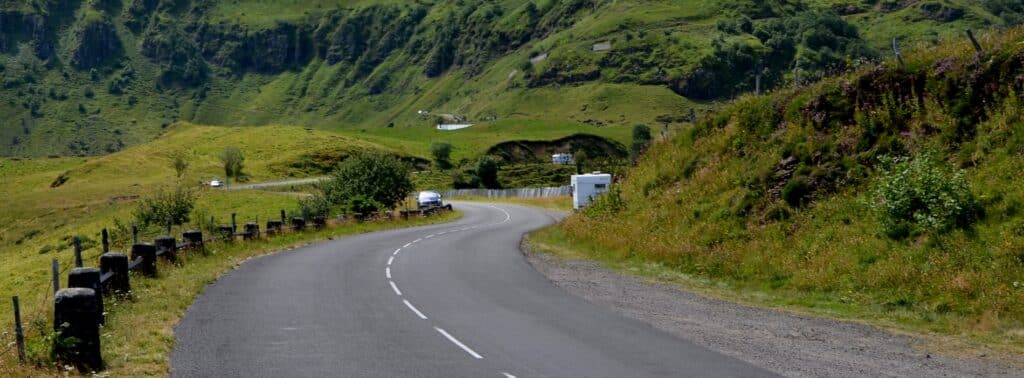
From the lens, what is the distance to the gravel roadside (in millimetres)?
11805

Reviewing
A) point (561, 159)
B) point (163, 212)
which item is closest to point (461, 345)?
point (163, 212)

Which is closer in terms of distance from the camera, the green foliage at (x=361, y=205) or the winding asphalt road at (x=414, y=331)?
the winding asphalt road at (x=414, y=331)

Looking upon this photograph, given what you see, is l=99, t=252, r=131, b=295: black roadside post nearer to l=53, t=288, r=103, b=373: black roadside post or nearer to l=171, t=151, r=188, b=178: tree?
l=53, t=288, r=103, b=373: black roadside post

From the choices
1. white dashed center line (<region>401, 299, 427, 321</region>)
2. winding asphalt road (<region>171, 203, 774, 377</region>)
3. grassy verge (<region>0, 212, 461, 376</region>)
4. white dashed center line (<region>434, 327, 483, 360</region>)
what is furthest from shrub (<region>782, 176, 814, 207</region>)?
grassy verge (<region>0, 212, 461, 376</region>)

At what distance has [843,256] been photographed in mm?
19016

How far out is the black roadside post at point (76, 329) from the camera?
11062mm

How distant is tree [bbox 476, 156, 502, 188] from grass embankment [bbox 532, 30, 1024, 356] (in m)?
114

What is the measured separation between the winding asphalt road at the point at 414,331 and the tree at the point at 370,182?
3302cm

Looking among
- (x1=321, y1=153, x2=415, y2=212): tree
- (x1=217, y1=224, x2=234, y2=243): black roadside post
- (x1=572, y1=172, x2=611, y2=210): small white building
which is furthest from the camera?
(x1=572, y1=172, x2=611, y2=210): small white building

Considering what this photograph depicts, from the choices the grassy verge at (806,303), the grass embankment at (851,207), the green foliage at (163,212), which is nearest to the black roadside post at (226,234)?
the grassy verge at (806,303)

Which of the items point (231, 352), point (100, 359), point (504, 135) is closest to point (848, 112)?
point (231, 352)

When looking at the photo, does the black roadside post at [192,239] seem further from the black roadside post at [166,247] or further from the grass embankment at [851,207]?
the grass embankment at [851,207]

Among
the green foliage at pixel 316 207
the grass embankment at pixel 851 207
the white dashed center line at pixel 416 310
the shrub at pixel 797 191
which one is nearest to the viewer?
the grass embankment at pixel 851 207

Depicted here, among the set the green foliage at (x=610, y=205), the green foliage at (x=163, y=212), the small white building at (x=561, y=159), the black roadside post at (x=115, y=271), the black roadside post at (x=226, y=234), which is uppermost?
the small white building at (x=561, y=159)
